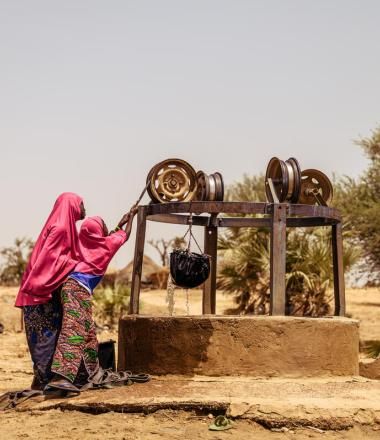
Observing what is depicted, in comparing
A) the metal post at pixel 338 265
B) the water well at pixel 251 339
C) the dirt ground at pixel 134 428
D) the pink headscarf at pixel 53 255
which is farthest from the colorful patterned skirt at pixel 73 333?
the metal post at pixel 338 265

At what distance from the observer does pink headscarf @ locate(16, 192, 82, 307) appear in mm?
7434

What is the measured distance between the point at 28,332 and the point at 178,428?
1.85 meters

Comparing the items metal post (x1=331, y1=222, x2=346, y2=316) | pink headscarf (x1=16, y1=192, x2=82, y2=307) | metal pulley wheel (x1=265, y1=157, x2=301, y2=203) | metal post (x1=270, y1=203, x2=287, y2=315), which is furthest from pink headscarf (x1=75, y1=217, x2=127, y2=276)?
metal post (x1=331, y1=222, x2=346, y2=316)

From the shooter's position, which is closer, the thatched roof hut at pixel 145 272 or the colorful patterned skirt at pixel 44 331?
the colorful patterned skirt at pixel 44 331

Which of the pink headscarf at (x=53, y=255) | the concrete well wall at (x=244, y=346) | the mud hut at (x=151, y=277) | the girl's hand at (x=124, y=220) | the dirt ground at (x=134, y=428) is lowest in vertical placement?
the dirt ground at (x=134, y=428)

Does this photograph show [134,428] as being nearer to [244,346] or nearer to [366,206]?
[244,346]

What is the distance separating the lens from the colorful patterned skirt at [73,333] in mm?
7328

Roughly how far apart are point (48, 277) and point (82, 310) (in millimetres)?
418

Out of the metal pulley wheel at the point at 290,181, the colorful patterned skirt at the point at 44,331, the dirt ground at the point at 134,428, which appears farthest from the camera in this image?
the metal pulley wheel at the point at 290,181

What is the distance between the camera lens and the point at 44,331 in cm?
755

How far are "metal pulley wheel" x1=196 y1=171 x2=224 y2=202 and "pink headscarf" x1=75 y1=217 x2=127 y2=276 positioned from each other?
181 centimetres

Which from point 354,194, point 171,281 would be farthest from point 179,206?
point 354,194

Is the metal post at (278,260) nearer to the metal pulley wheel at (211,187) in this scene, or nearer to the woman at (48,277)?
the metal pulley wheel at (211,187)

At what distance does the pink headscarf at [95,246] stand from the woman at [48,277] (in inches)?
3.5
